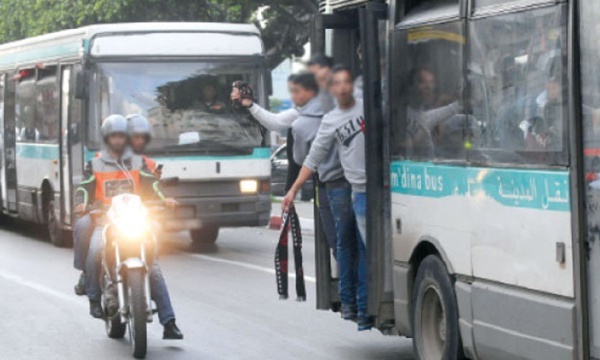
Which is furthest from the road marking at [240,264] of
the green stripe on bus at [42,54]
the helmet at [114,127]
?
the helmet at [114,127]

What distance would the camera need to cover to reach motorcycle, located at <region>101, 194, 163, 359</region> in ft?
33.8

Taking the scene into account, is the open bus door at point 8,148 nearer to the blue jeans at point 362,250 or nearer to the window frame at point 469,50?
the blue jeans at point 362,250

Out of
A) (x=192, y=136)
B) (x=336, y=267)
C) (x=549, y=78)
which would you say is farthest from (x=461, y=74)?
(x=192, y=136)

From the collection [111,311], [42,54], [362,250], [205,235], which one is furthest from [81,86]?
[362,250]

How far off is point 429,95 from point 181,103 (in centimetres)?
1025

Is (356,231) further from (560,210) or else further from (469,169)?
(560,210)

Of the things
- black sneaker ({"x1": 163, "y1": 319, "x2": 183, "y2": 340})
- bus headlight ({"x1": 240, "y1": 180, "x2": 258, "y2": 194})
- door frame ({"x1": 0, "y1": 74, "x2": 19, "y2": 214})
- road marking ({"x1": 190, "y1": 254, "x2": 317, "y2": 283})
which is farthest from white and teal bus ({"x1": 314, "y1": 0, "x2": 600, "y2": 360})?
door frame ({"x1": 0, "y1": 74, "x2": 19, "y2": 214})

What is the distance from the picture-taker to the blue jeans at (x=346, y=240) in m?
10.1

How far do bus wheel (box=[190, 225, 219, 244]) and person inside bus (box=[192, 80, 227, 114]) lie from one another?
2.30 meters

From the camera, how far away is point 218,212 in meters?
19.1

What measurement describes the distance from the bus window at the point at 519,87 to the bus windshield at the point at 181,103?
10.9 m

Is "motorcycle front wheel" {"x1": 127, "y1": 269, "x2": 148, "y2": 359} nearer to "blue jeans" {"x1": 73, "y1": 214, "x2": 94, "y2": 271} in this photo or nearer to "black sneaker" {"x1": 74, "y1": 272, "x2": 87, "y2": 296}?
"blue jeans" {"x1": 73, "y1": 214, "x2": 94, "y2": 271}

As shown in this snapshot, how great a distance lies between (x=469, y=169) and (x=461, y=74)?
53 centimetres

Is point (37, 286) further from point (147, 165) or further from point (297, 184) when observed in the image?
point (297, 184)
